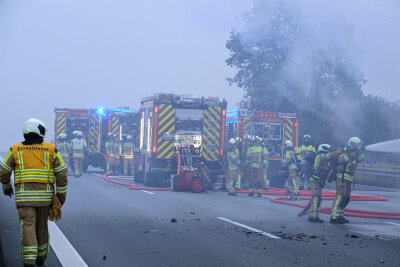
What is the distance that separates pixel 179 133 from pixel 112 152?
667 cm

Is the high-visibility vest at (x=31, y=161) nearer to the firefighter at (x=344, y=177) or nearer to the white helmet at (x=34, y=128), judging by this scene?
the white helmet at (x=34, y=128)

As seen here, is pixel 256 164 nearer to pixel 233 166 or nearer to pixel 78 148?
pixel 233 166

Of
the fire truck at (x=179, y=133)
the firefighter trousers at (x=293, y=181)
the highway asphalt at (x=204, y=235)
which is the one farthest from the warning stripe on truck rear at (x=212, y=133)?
the highway asphalt at (x=204, y=235)

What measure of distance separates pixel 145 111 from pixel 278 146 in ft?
17.1

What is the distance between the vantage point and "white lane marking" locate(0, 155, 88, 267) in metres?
7.09

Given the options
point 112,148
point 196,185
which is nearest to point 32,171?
point 196,185

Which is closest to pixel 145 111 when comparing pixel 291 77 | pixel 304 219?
pixel 291 77

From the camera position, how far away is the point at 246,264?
7266mm

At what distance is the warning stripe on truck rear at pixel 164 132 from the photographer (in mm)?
19219

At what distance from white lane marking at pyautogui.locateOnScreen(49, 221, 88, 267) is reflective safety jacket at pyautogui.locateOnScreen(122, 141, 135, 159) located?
50.4 ft

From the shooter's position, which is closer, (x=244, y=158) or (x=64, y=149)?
(x=244, y=158)

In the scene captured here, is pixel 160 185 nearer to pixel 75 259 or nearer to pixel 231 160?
pixel 231 160

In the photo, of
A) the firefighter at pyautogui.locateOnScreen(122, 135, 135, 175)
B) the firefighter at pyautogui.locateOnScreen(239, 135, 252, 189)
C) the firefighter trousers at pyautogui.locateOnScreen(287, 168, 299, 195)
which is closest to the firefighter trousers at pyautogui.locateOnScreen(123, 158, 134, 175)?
the firefighter at pyautogui.locateOnScreen(122, 135, 135, 175)

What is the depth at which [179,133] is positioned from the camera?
1983 centimetres
